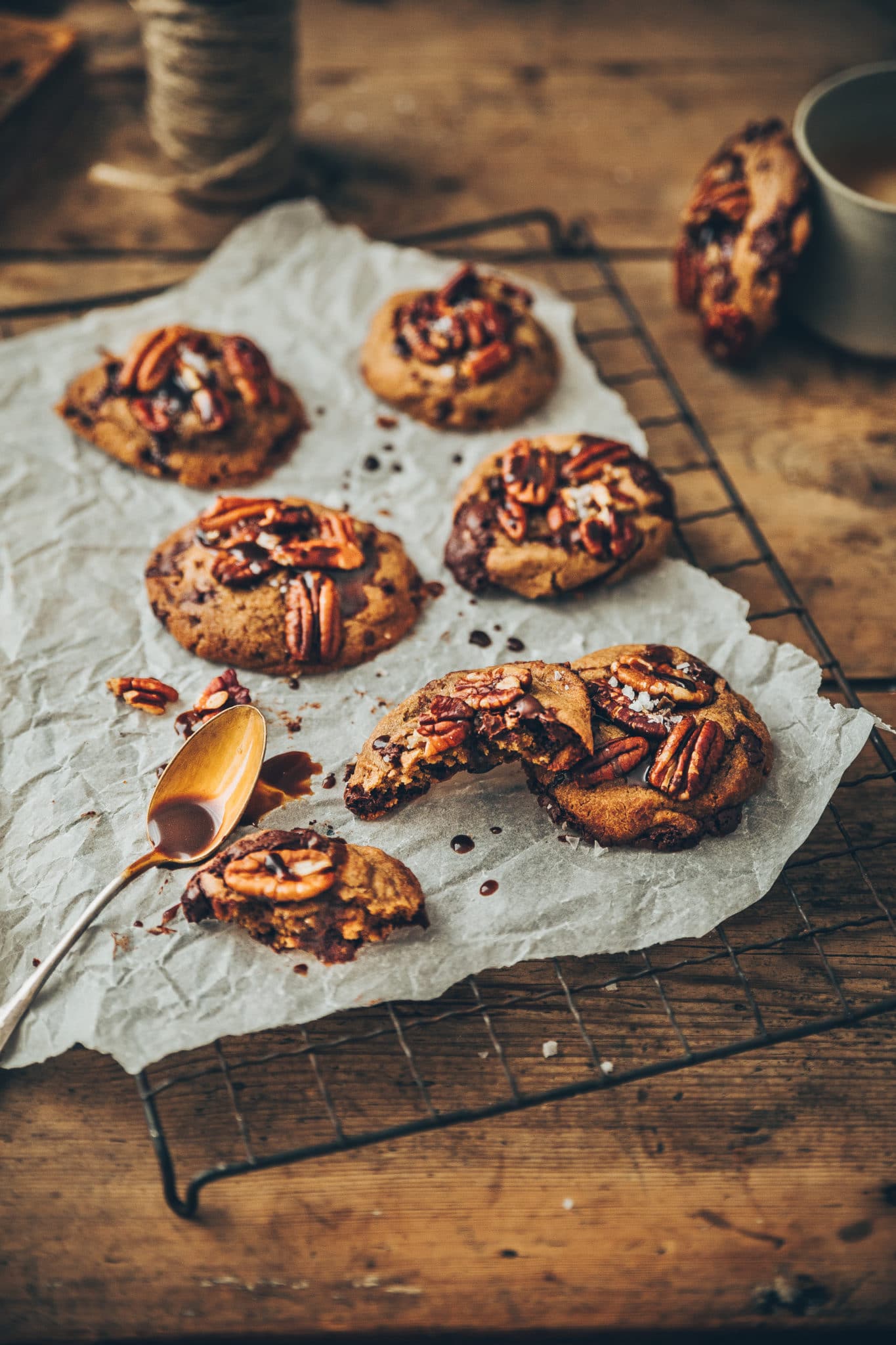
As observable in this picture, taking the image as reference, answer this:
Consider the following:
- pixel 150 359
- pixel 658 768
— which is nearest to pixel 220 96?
pixel 150 359

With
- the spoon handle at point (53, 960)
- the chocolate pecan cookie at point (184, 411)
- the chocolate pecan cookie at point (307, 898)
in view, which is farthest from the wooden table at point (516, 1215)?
the chocolate pecan cookie at point (184, 411)

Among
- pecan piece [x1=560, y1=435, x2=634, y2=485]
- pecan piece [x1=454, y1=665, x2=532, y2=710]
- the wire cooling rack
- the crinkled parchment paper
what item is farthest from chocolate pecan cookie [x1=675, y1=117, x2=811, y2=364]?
pecan piece [x1=454, y1=665, x2=532, y2=710]

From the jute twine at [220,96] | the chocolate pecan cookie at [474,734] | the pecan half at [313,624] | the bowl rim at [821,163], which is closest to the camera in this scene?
the chocolate pecan cookie at [474,734]

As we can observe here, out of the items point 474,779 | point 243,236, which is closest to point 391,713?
point 474,779

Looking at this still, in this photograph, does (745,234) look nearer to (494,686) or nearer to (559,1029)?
(494,686)

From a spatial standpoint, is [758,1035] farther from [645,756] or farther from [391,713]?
[391,713]

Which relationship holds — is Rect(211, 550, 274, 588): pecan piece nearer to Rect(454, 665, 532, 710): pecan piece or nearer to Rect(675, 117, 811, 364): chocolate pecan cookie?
Rect(454, 665, 532, 710): pecan piece

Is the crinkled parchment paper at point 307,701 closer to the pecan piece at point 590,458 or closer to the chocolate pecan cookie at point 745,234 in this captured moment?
the pecan piece at point 590,458
